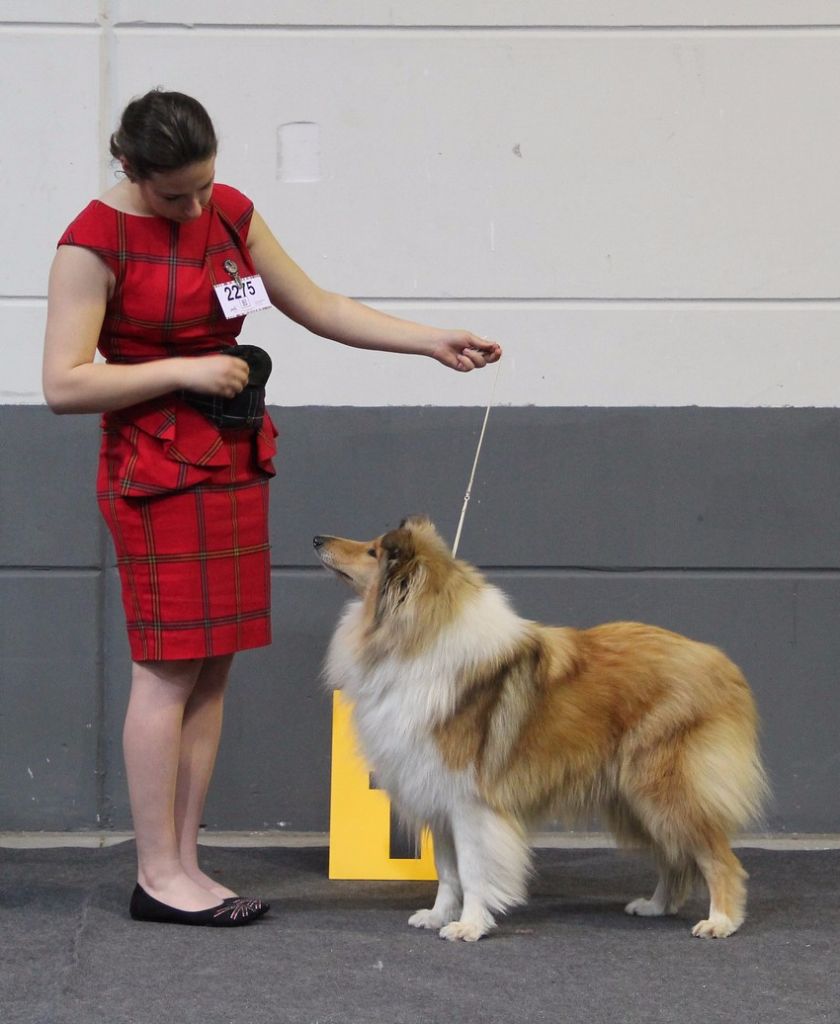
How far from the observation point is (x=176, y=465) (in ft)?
9.17

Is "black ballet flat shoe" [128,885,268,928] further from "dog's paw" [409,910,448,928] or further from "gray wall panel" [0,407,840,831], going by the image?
"gray wall panel" [0,407,840,831]

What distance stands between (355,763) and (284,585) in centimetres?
66

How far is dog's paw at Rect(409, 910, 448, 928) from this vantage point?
9.88 feet

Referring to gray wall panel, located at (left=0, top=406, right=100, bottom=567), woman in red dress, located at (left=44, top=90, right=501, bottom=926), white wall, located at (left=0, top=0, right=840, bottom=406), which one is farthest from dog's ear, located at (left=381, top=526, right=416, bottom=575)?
gray wall panel, located at (left=0, top=406, right=100, bottom=567)

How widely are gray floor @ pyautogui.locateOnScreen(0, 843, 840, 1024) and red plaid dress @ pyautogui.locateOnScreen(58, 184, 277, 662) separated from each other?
0.66 m

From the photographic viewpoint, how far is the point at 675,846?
9.90 feet

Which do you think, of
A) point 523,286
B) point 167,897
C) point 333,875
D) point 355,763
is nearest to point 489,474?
point 523,286

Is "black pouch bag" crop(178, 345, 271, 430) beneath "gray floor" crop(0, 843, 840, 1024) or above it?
above

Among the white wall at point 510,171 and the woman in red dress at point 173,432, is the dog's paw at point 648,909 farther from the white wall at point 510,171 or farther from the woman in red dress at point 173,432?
the white wall at point 510,171

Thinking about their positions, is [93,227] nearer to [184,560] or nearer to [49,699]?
[184,560]

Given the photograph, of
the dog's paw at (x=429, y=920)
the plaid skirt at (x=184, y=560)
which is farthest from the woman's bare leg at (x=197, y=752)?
the dog's paw at (x=429, y=920)

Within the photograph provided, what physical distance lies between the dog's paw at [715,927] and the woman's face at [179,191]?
1963mm

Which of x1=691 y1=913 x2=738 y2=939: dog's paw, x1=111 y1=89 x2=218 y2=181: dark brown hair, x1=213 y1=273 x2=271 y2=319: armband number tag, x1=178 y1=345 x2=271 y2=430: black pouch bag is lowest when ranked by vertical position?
x1=691 y1=913 x2=738 y2=939: dog's paw

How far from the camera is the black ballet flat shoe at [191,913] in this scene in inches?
116
